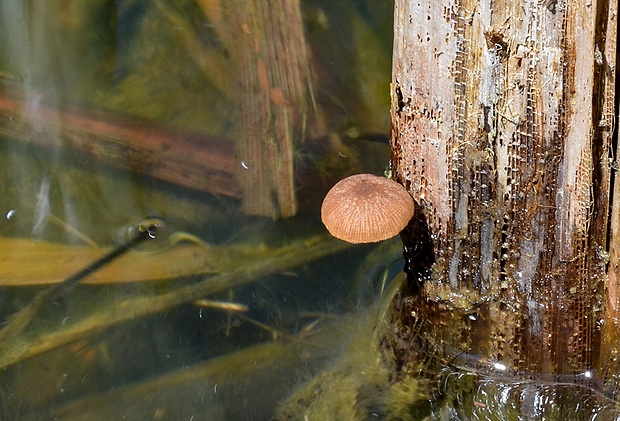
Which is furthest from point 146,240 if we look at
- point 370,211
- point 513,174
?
point 513,174

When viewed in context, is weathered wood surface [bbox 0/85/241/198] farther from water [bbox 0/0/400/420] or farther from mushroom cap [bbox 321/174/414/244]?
mushroom cap [bbox 321/174/414/244]

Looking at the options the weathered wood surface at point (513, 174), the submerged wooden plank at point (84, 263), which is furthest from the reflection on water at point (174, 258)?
the weathered wood surface at point (513, 174)

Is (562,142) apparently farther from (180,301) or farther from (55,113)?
(55,113)

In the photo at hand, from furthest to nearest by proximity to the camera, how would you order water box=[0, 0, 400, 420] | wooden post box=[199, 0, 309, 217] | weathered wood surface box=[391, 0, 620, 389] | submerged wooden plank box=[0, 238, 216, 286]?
wooden post box=[199, 0, 309, 217], submerged wooden plank box=[0, 238, 216, 286], water box=[0, 0, 400, 420], weathered wood surface box=[391, 0, 620, 389]

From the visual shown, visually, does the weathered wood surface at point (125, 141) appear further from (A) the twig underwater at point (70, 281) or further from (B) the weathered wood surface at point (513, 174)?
(B) the weathered wood surface at point (513, 174)

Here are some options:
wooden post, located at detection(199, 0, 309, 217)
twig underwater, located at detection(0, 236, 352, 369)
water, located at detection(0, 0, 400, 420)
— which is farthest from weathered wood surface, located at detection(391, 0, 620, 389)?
wooden post, located at detection(199, 0, 309, 217)

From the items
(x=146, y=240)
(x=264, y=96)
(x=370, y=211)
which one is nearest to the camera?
(x=370, y=211)

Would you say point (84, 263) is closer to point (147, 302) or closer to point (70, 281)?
point (70, 281)
